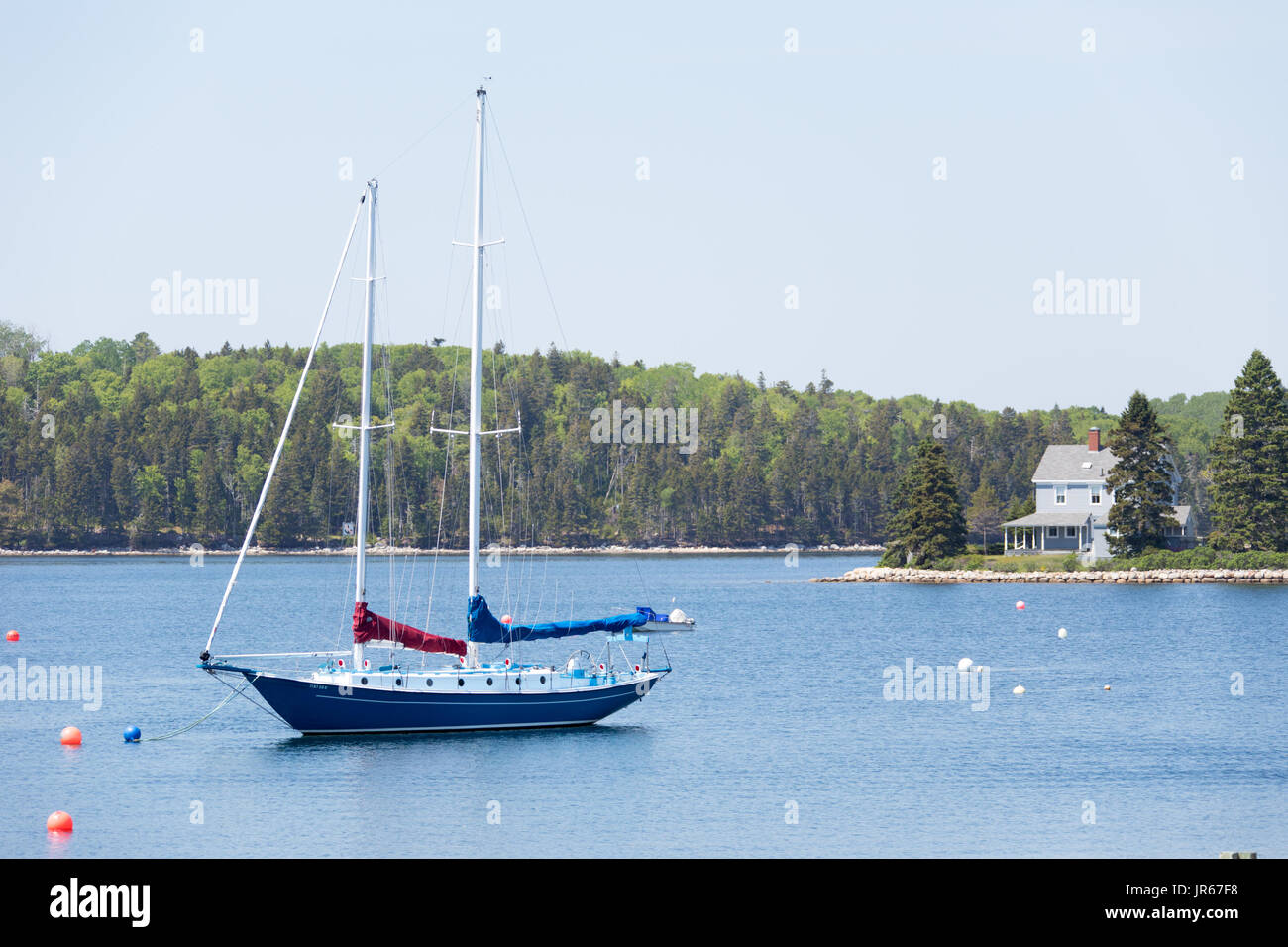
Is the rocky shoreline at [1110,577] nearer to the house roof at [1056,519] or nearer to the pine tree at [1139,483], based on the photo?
the pine tree at [1139,483]

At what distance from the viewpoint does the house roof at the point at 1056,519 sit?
116188 millimetres

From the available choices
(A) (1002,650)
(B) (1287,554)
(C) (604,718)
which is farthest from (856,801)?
(B) (1287,554)

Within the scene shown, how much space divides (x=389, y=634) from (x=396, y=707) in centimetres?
194

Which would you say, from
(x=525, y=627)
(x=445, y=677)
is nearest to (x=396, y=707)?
(x=445, y=677)

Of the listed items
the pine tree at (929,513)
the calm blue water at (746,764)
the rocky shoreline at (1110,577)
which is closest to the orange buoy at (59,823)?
the calm blue water at (746,764)

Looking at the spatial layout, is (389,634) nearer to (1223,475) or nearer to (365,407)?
(365,407)

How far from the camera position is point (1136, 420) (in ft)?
363

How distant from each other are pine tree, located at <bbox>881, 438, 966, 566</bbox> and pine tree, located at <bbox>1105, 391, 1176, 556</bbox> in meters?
11.9

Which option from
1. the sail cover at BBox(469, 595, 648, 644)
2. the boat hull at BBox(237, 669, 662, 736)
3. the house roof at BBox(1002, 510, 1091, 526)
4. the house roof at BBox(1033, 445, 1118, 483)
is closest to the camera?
the boat hull at BBox(237, 669, 662, 736)

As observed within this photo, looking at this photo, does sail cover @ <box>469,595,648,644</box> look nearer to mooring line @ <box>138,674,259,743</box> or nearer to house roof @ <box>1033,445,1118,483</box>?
mooring line @ <box>138,674,259,743</box>

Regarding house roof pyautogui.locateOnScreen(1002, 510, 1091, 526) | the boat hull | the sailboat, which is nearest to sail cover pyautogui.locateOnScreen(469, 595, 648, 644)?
the sailboat

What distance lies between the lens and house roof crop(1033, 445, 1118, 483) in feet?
387

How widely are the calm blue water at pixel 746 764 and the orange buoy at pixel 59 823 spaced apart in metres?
0.51
